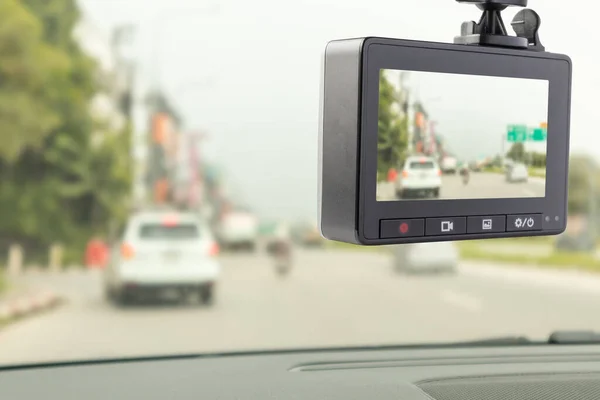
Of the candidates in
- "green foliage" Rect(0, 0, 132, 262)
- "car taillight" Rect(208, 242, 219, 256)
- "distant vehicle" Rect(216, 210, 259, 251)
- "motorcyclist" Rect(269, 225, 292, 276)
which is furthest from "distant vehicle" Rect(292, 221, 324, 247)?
"car taillight" Rect(208, 242, 219, 256)

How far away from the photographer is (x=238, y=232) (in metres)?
45.6

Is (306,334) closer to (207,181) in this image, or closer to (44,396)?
(44,396)

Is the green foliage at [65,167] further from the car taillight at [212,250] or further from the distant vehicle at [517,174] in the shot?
the distant vehicle at [517,174]

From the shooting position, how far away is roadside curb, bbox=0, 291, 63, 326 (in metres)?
12.6

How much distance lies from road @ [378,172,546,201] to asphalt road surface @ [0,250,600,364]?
738cm

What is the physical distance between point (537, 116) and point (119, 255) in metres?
14.1

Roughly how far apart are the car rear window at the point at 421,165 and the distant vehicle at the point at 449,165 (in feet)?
0.10

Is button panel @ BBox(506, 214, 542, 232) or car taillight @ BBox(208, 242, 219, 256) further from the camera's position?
car taillight @ BBox(208, 242, 219, 256)

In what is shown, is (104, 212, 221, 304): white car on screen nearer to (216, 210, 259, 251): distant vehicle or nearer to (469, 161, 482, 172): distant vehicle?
(469, 161, 482, 172): distant vehicle

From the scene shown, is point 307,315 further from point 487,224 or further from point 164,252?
point 487,224

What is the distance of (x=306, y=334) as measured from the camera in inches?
622

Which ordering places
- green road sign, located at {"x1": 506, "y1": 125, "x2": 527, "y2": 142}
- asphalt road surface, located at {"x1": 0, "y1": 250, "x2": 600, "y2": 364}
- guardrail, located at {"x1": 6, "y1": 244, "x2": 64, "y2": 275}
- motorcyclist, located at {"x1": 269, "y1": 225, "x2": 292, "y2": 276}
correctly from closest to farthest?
green road sign, located at {"x1": 506, "y1": 125, "x2": 527, "y2": 142} → asphalt road surface, located at {"x1": 0, "y1": 250, "x2": 600, "y2": 364} → motorcyclist, located at {"x1": 269, "y1": 225, "x2": 292, "y2": 276} → guardrail, located at {"x1": 6, "y1": 244, "x2": 64, "y2": 275}

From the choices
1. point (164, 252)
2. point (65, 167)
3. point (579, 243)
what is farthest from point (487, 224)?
point (65, 167)

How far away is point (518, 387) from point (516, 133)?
1145mm
